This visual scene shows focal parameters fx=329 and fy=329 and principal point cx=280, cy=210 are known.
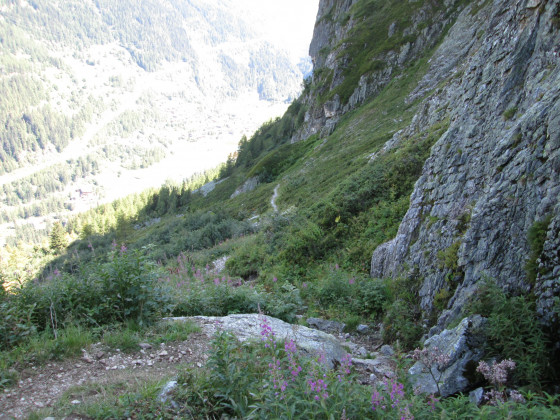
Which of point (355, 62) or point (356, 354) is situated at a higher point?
point (355, 62)

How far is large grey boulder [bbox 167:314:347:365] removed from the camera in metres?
6.40

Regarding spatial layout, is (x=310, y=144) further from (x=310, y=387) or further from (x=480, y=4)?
(x=310, y=387)

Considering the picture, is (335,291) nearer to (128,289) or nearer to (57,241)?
(128,289)

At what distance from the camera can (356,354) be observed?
7.24 metres

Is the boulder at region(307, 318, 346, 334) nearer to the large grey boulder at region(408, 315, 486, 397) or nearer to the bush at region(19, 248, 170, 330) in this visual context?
the large grey boulder at region(408, 315, 486, 397)

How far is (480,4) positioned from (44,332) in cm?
5705

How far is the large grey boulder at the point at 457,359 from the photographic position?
4.87 meters

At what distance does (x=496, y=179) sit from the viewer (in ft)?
22.5

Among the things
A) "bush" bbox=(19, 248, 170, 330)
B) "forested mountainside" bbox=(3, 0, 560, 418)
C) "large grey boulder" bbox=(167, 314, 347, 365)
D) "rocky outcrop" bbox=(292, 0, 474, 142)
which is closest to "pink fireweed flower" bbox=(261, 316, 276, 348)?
"forested mountainside" bbox=(3, 0, 560, 418)

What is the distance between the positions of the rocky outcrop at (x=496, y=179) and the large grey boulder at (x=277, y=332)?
228 centimetres

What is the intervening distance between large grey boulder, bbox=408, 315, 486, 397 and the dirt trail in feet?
11.3

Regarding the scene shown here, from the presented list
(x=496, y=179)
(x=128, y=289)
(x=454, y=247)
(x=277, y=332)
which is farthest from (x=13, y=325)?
(x=496, y=179)

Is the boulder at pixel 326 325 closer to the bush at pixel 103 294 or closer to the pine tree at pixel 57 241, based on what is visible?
the bush at pixel 103 294

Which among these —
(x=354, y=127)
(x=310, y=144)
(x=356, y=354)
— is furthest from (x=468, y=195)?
(x=310, y=144)
